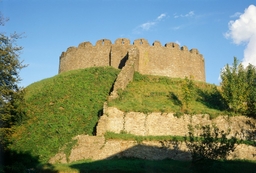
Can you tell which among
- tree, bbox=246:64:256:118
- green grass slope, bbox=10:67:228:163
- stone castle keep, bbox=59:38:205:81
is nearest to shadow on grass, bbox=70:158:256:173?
green grass slope, bbox=10:67:228:163

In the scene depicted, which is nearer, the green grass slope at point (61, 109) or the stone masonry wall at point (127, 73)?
the green grass slope at point (61, 109)

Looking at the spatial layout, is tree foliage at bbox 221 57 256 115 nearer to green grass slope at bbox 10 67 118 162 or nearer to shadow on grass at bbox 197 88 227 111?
shadow on grass at bbox 197 88 227 111

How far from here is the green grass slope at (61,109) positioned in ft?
64.3

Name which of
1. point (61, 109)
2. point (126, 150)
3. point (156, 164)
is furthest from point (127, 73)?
point (156, 164)

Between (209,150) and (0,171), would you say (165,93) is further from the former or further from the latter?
(0,171)

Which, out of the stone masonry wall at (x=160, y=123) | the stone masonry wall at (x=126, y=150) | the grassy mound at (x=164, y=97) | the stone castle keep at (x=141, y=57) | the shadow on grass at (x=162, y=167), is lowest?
the shadow on grass at (x=162, y=167)

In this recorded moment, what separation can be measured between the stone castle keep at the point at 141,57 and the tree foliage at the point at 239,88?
7332 mm

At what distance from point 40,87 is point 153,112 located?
11495 mm

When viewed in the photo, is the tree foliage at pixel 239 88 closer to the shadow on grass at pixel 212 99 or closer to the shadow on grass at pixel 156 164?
the shadow on grass at pixel 212 99

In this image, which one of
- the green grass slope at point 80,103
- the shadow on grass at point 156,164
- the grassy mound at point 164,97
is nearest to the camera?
the shadow on grass at point 156,164

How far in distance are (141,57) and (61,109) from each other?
12628mm

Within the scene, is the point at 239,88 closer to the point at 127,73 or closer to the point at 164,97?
the point at 164,97

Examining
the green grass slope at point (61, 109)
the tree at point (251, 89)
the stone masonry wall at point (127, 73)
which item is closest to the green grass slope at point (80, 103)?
the green grass slope at point (61, 109)

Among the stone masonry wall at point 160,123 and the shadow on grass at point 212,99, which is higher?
the shadow on grass at point 212,99
